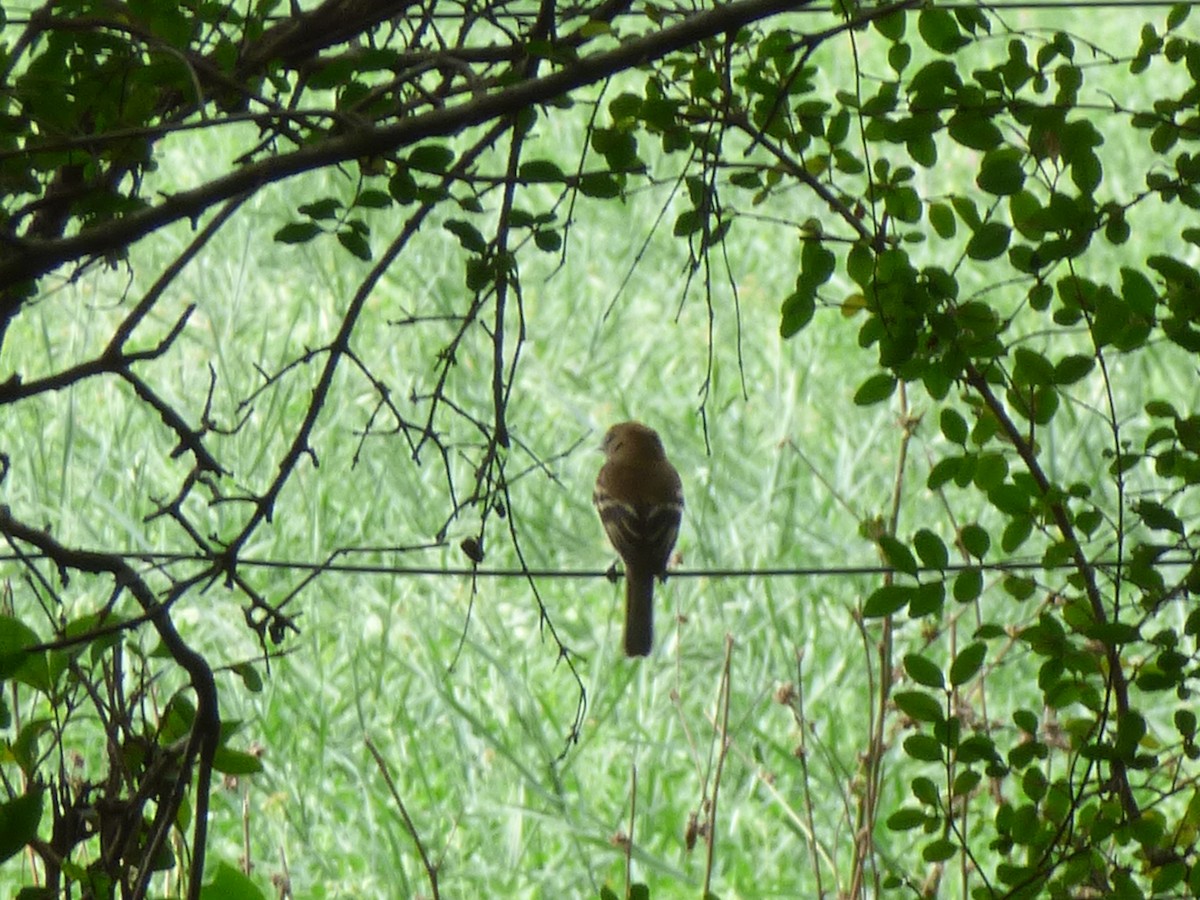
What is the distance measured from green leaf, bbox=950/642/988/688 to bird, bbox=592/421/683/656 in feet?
7.48

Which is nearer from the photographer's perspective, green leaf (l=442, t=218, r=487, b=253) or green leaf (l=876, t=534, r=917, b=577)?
green leaf (l=876, t=534, r=917, b=577)

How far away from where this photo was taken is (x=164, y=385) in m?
5.54

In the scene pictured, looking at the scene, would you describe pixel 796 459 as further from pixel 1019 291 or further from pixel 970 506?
pixel 1019 291

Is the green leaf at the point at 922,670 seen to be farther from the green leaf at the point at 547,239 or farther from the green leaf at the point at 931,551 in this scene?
the green leaf at the point at 547,239

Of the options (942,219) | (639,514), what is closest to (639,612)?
(639,514)

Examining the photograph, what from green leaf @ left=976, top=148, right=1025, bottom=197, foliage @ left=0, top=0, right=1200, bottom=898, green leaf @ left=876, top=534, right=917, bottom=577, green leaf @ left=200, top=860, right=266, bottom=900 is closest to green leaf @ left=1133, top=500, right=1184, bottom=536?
foliage @ left=0, top=0, right=1200, bottom=898

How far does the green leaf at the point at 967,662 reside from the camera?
2057 millimetres

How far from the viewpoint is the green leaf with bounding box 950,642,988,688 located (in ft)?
6.75

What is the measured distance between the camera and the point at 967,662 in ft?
6.82

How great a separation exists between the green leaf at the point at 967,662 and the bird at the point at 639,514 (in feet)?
7.48

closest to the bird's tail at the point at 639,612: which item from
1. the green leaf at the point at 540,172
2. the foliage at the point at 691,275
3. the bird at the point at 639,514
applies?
the bird at the point at 639,514

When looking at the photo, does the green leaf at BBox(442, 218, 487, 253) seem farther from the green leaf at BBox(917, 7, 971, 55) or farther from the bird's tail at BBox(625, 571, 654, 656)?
the bird's tail at BBox(625, 571, 654, 656)

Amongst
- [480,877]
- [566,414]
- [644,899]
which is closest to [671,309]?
[566,414]

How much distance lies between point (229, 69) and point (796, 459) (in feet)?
10.4
